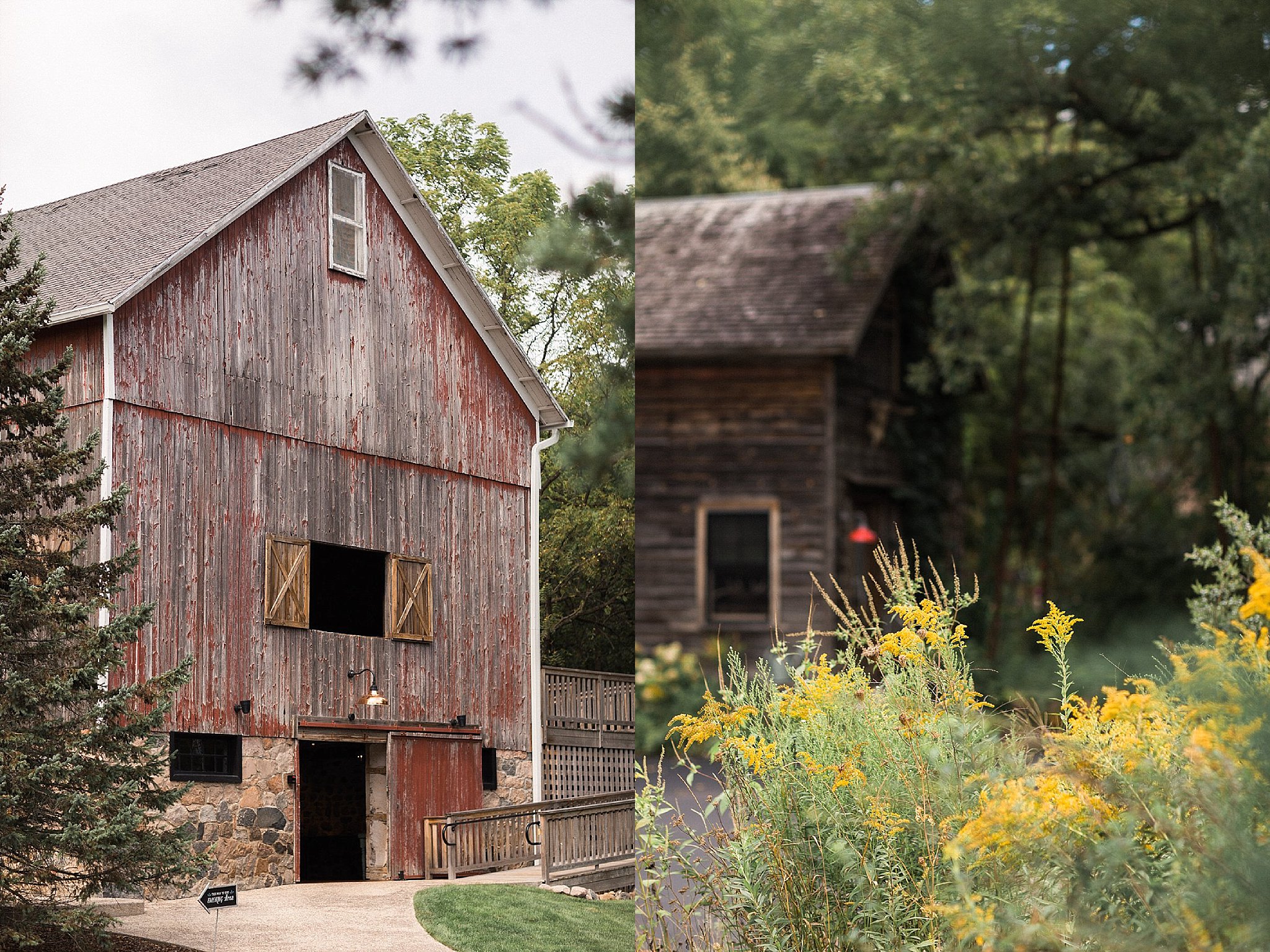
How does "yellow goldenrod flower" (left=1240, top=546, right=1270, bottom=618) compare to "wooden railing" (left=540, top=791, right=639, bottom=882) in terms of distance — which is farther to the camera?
"wooden railing" (left=540, top=791, right=639, bottom=882)

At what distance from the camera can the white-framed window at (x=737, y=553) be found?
11516 mm

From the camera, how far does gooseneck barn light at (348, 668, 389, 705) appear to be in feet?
8.34

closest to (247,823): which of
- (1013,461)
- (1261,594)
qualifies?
(1261,594)

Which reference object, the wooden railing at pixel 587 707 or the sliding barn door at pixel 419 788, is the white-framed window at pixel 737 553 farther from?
the sliding barn door at pixel 419 788

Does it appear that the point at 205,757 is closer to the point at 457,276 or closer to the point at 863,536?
the point at 457,276

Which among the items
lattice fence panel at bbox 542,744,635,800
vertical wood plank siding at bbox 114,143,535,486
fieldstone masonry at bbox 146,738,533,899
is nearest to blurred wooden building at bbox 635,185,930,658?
lattice fence panel at bbox 542,744,635,800

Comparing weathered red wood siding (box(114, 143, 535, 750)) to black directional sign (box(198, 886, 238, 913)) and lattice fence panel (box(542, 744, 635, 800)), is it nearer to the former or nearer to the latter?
lattice fence panel (box(542, 744, 635, 800))

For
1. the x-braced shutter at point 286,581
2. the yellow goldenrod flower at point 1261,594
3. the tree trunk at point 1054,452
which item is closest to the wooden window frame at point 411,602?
the x-braced shutter at point 286,581

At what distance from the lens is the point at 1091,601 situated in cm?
1198

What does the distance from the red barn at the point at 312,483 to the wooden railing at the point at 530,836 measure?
4 centimetres

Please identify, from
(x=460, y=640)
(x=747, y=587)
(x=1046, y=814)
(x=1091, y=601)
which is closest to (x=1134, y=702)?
(x=1046, y=814)

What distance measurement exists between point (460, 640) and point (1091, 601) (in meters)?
10.2

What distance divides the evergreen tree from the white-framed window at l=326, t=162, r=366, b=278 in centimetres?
55

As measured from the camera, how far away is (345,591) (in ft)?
8.37
